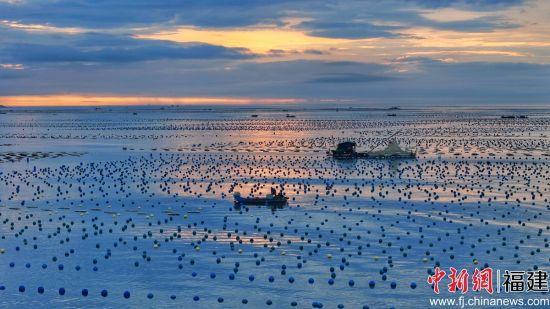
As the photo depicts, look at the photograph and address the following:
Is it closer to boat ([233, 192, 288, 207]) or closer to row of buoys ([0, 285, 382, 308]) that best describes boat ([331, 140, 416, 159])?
boat ([233, 192, 288, 207])

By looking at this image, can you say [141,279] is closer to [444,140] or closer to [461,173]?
[461,173]

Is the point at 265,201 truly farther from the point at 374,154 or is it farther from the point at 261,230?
the point at 374,154

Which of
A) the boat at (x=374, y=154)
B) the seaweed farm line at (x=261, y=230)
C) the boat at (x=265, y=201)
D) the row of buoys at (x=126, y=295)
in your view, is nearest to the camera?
the row of buoys at (x=126, y=295)

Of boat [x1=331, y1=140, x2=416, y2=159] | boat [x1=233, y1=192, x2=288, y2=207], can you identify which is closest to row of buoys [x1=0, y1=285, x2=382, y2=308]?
boat [x1=233, y1=192, x2=288, y2=207]

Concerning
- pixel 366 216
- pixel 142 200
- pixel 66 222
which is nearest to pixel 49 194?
pixel 142 200

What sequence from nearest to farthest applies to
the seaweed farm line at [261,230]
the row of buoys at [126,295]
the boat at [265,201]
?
the row of buoys at [126,295] < the seaweed farm line at [261,230] < the boat at [265,201]

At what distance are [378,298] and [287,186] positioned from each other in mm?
29737

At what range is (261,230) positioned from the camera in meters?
39.6

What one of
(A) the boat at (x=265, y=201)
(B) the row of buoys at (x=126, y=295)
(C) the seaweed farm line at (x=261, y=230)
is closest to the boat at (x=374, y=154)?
(C) the seaweed farm line at (x=261, y=230)

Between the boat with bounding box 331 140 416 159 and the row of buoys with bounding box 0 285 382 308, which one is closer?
the row of buoys with bounding box 0 285 382 308

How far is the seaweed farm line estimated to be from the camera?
95.1 feet

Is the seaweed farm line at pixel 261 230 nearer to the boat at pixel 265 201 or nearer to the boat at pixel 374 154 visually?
the boat at pixel 265 201

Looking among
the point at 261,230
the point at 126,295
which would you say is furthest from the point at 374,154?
the point at 126,295

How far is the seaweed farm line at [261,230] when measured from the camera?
2898 centimetres
